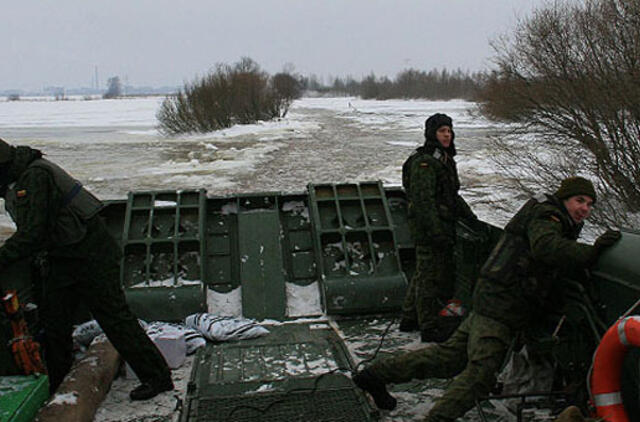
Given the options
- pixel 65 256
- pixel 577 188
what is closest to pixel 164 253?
pixel 65 256

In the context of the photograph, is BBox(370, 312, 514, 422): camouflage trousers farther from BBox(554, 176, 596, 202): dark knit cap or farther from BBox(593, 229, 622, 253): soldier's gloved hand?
BBox(554, 176, 596, 202): dark knit cap

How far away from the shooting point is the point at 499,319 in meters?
3.58

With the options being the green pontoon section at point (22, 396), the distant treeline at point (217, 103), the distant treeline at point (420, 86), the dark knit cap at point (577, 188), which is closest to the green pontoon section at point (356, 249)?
the dark knit cap at point (577, 188)

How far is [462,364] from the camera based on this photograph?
382 cm

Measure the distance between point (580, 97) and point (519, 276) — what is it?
7.89m

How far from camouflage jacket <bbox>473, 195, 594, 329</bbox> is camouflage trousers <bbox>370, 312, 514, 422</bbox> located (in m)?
0.10

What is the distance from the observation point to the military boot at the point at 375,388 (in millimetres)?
4012

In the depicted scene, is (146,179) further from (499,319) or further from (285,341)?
(499,319)

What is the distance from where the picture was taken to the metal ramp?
4.11 m

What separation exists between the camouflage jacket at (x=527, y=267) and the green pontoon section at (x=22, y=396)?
98.9 inches

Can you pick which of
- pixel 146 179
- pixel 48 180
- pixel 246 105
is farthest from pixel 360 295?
pixel 246 105

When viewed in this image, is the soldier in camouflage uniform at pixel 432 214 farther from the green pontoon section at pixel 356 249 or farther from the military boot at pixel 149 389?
the military boot at pixel 149 389

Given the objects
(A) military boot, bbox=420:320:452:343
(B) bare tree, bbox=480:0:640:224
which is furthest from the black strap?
(B) bare tree, bbox=480:0:640:224

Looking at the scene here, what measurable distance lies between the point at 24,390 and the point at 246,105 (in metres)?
34.4
